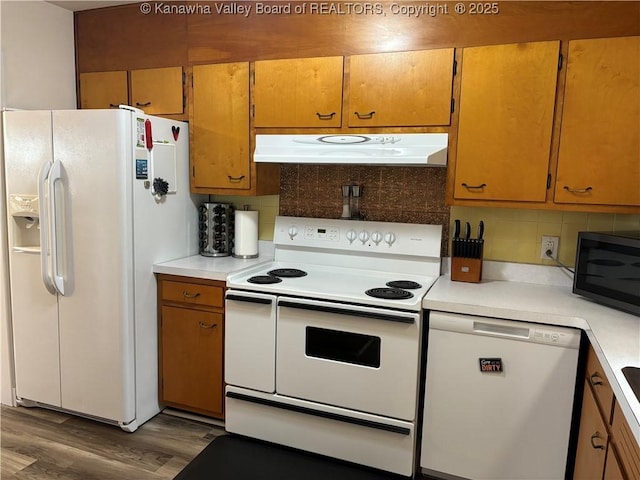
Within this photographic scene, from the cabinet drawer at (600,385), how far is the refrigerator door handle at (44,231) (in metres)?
2.57

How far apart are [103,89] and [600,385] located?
310 cm

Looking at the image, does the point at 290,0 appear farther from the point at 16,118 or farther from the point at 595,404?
the point at 595,404

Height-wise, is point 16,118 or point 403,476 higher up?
point 16,118

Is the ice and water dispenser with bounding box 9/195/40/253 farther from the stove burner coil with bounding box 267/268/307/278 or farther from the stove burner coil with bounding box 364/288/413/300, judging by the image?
the stove burner coil with bounding box 364/288/413/300

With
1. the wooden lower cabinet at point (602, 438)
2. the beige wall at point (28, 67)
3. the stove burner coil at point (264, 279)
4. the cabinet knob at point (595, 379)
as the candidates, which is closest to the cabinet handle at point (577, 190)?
the wooden lower cabinet at point (602, 438)

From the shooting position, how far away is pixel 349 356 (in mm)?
2205

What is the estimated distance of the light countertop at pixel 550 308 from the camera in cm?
145

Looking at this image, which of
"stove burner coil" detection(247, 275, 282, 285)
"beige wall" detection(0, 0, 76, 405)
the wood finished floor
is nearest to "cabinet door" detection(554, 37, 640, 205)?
"stove burner coil" detection(247, 275, 282, 285)

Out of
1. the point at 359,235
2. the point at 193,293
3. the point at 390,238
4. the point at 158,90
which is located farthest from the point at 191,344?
the point at 158,90

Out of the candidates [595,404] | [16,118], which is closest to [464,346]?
[595,404]

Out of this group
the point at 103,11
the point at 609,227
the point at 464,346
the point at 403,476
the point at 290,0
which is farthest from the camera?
the point at 103,11

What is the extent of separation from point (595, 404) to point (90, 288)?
2.36m

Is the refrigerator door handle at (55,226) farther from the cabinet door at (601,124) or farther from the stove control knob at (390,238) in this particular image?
the cabinet door at (601,124)

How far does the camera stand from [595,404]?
1.66 meters
